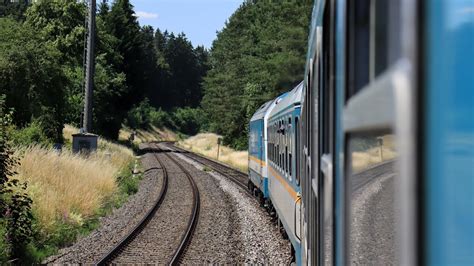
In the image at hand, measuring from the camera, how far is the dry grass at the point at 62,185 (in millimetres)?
13077

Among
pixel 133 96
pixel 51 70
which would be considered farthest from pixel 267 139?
pixel 133 96

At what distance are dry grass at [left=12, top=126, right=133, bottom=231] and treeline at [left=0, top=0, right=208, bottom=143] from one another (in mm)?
2177

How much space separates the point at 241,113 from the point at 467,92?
63.8 m

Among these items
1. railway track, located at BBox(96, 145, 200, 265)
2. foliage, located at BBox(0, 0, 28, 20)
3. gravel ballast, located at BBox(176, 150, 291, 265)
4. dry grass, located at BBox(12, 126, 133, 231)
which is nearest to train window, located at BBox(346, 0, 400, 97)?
railway track, located at BBox(96, 145, 200, 265)

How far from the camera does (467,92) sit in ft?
3.26

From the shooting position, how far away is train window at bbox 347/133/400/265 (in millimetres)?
1497

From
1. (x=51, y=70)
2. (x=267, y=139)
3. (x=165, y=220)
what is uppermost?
(x=51, y=70)

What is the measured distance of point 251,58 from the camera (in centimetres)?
5628

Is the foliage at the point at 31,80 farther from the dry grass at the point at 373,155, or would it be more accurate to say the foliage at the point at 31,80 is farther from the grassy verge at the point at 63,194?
the dry grass at the point at 373,155

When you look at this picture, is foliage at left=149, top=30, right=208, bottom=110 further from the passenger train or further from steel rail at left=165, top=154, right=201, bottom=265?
the passenger train

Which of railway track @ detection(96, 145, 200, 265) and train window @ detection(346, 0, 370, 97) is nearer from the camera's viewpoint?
train window @ detection(346, 0, 370, 97)

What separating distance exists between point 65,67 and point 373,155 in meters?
44.1

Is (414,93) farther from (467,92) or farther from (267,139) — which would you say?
(267,139)

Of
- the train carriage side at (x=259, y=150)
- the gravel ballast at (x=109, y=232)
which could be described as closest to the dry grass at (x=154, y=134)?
the gravel ballast at (x=109, y=232)
